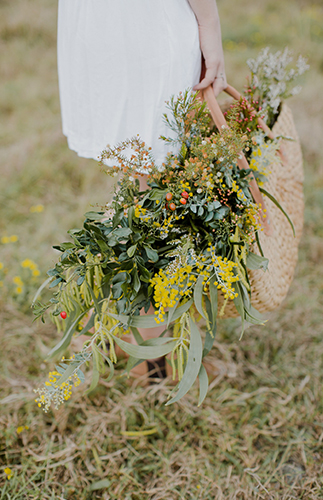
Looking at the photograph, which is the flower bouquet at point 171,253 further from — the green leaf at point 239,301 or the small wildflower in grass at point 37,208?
the small wildflower in grass at point 37,208

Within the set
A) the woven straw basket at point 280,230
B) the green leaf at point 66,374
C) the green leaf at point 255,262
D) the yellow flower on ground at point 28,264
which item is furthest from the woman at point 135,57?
the yellow flower on ground at point 28,264

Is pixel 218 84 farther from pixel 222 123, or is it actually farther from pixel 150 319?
pixel 150 319

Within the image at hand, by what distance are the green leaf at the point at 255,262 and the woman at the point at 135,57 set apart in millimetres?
424

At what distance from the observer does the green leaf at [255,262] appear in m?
0.92

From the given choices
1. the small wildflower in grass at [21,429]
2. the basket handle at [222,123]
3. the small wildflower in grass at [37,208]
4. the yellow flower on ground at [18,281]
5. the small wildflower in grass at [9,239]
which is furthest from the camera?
the small wildflower in grass at [37,208]

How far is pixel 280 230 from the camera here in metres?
1.26

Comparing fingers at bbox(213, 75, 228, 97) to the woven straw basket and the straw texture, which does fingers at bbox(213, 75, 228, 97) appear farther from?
the straw texture

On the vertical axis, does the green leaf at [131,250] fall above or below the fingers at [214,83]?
below

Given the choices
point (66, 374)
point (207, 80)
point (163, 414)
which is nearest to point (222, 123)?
point (207, 80)

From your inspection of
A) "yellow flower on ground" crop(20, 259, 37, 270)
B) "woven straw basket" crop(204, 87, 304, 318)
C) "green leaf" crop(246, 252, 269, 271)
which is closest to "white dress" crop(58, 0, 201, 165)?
"woven straw basket" crop(204, 87, 304, 318)

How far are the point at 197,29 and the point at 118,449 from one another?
1.40 meters

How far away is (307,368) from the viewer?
1505 mm

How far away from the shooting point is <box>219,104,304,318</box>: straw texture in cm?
109

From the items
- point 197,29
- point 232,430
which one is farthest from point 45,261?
point 197,29
